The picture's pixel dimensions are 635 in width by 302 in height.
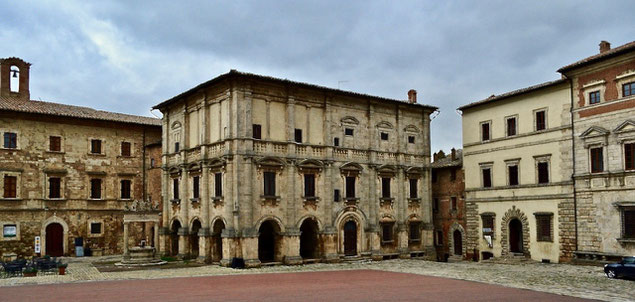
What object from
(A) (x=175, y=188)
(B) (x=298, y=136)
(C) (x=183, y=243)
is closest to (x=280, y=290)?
(B) (x=298, y=136)

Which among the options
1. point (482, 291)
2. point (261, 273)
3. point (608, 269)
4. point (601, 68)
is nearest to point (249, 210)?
point (261, 273)

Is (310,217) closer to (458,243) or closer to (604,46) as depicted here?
(458,243)

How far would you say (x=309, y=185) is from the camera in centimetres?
3741

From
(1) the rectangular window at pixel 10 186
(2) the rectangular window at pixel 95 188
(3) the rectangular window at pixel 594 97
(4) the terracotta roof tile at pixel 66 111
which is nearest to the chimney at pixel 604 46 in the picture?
(3) the rectangular window at pixel 594 97

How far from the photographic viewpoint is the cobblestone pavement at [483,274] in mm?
23395

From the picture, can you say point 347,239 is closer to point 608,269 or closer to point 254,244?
point 254,244

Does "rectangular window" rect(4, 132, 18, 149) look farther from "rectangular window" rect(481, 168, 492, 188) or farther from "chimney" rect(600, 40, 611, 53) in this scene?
"chimney" rect(600, 40, 611, 53)

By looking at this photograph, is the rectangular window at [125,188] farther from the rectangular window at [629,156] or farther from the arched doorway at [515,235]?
the rectangular window at [629,156]

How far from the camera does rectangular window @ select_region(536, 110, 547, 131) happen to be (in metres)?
36.8

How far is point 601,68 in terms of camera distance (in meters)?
33.1

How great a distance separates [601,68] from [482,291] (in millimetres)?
17701

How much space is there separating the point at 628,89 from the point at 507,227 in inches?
478

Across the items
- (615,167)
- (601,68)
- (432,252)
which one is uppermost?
(601,68)

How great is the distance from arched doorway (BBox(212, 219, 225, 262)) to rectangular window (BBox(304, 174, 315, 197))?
584cm
